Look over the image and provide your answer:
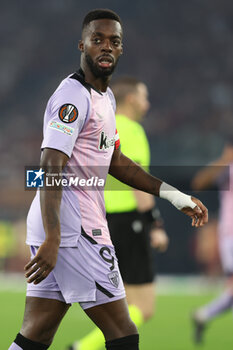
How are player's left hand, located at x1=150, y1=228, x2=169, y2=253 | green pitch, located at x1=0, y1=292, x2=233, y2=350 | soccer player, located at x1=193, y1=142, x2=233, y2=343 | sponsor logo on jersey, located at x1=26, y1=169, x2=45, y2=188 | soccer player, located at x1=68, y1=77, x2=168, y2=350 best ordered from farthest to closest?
soccer player, located at x1=193, y1=142, x2=233, y2=343 < green pitch, located at x1=0, y1=292, x2=233, y2=350 < player's left hand, located at x1=150, y1=228, x2=169, y2=253 < soccer player, located at x1=68, y1=77, x2=168, y2=350 < sponsor logo on jersey, located at x1=26, y1=169, x2=45, y2=188

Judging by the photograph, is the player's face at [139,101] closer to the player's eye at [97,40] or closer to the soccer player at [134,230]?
the soccer player at [134,230]

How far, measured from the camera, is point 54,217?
9.23ft

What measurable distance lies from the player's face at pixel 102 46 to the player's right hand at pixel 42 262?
89cm

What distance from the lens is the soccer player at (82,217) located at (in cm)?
296

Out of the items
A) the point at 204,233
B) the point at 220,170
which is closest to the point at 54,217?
the point at 220,170

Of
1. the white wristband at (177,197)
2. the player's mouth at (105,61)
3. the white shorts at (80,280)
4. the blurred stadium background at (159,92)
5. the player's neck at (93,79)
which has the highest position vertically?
the blurred stadium background at (159,92)

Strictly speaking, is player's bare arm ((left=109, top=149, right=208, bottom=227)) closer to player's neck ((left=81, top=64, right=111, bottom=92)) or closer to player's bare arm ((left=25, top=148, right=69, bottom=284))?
player's neck ((left=81, top=64, right=111, bottom=92))

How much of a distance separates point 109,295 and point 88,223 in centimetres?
34

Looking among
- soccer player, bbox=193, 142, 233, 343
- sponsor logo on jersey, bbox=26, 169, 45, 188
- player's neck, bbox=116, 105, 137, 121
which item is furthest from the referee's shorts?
sponsor logo on jersey, bbox=26, 169, 45, 188

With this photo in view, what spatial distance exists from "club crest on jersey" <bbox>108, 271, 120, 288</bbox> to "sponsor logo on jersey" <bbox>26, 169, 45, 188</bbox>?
52cm

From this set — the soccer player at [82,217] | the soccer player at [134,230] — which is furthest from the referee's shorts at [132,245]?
the soccer player at [82,217]

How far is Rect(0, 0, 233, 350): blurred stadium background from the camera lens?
17.9 metres

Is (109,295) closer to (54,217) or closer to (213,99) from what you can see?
(54,217)

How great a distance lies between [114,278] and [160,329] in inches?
205
